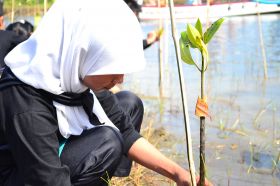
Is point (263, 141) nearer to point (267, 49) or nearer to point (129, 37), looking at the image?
point (129, 37)

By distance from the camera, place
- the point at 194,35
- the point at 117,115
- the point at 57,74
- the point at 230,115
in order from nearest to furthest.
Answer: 1. the point at 194,35
2. the point at 57,74
3. the point at 117,115
4. the point at 230,115

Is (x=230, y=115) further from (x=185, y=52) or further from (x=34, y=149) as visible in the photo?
(x=34, y=149)

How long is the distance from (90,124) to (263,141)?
4.91 feet

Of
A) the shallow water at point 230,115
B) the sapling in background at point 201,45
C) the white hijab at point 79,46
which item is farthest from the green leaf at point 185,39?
the shallow water at point 230,115

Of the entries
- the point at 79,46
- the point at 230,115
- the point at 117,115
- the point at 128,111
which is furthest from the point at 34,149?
the point at 230,115

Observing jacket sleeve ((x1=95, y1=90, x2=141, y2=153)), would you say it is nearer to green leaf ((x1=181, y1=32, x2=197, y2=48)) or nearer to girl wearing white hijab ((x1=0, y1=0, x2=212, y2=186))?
girl wearing white hijab ((x1=0, y1=0, x2=212, y2=186))

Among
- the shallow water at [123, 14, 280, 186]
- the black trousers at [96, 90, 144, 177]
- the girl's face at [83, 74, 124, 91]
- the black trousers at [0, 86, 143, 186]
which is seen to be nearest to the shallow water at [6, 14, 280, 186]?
the shallow water at [123, 14, 280, 186]

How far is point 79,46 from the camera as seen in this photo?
1.47m

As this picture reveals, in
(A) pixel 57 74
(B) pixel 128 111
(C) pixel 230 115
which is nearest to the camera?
(A) pixel 57 74

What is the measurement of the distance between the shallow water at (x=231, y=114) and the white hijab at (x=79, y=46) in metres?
0.68

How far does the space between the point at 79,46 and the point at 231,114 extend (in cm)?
243

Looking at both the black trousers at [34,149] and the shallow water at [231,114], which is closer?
the black trousers at [34,149]

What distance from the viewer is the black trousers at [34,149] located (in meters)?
1.51

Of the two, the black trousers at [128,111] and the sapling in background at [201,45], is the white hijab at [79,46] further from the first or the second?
the black trousers at [128,111]
